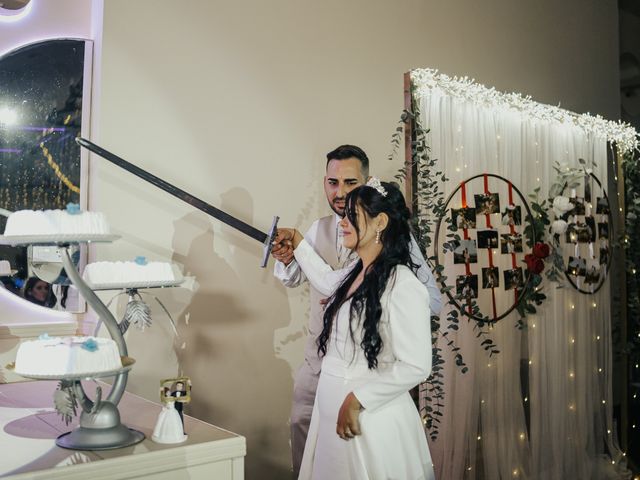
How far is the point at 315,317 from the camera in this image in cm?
339

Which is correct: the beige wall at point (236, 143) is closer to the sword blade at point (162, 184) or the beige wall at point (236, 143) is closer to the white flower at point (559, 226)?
the sword blade at point (162, 184)

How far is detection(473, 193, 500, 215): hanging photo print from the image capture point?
175 inches

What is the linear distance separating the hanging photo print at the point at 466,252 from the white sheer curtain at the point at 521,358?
2.3 inches

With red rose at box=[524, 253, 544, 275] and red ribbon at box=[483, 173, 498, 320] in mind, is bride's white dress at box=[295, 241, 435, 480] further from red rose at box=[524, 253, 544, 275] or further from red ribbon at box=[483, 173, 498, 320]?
red rose at box=[524, 253, 544, 275]

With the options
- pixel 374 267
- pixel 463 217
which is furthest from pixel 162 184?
pixel 463 217

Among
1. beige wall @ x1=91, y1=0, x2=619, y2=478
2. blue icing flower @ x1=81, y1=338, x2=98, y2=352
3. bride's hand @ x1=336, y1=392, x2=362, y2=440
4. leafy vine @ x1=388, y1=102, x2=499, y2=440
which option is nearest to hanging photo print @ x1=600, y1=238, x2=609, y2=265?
leafy vine @ x1=388, y1=102, x2=499, y2=440

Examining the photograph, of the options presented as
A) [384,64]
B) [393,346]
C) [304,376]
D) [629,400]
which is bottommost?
[629,400]

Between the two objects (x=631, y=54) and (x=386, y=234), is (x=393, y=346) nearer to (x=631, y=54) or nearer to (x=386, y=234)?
(x=386, y=234)

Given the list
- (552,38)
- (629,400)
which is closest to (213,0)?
(552,38)

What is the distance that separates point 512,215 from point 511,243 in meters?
0.18

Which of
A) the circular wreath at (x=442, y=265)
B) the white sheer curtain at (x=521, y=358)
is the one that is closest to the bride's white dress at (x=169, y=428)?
the circular wreath at (x=442, y=265)

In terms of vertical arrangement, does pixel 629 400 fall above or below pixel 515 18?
below

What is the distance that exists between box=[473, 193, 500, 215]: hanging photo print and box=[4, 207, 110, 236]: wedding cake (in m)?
2.80

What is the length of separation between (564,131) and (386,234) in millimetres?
3149
